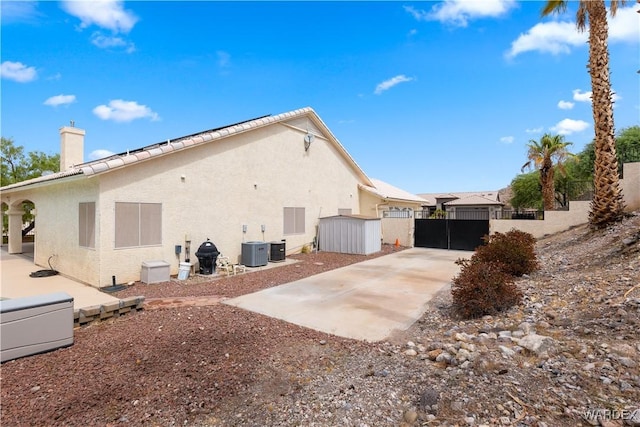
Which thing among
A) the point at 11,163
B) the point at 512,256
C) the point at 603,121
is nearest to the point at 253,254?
the point at 512,256

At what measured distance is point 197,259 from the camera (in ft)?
36.4

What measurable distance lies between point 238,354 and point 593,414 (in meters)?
4.10

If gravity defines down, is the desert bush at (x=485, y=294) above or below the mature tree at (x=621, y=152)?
below

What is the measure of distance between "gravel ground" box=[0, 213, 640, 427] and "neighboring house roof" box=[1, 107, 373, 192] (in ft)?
15.7

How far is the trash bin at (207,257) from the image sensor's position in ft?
34.5

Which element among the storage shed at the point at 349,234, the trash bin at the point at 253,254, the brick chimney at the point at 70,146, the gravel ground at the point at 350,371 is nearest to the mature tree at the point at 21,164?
the brick chimney at the point at 70,146

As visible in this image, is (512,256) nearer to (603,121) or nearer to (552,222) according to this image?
(603,121)

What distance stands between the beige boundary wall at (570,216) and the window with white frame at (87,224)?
17.9 metres

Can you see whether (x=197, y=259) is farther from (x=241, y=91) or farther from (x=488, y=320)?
(x=241, y=91)

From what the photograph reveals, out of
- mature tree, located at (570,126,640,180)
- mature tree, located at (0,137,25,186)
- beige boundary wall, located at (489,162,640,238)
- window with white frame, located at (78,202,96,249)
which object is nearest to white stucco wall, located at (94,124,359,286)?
window with white frame, located at (78,202,96,249)

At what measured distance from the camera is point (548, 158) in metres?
20.1

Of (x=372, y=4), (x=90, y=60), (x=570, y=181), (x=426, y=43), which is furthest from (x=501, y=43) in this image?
(x=570, y=181)

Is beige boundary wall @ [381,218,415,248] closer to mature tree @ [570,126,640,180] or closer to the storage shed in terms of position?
the storage shed

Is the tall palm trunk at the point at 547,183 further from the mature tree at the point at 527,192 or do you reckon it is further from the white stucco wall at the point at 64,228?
the white stucco wall at the point at 64,228
